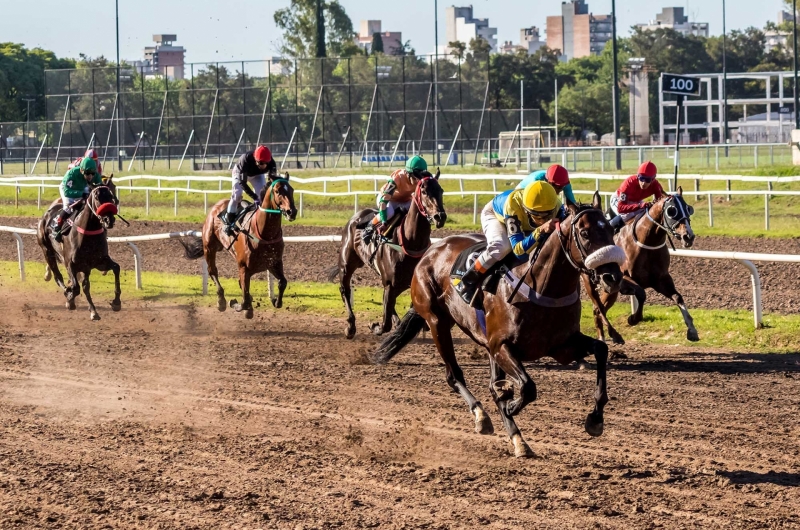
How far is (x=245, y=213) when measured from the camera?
42.4ft

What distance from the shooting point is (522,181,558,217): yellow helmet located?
21.3 ft

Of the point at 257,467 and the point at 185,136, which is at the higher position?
the point at 185,136

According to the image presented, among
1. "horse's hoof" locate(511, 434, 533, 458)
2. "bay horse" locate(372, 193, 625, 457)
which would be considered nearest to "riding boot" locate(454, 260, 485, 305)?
"bay horse" locate(372, 193, 625, 457)

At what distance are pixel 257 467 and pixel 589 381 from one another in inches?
139

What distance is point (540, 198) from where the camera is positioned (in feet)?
21.3

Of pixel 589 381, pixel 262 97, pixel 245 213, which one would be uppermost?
pixel 262 97

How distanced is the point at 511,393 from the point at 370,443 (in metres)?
0.94

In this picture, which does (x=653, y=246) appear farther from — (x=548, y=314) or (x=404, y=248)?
(x=548, y=314)

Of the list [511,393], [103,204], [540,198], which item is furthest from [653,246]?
[103,204]

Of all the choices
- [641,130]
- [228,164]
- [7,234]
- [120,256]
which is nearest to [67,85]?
[228,164]

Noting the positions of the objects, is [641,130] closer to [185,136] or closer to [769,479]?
[185,136]

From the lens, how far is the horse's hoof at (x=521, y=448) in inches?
251

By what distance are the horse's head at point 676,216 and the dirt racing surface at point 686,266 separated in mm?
1707

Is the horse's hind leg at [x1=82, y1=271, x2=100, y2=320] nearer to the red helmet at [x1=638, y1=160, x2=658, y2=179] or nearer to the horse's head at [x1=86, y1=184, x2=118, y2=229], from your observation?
the horse's head at [x1=86, y1=184, x2=118, y2=229]
